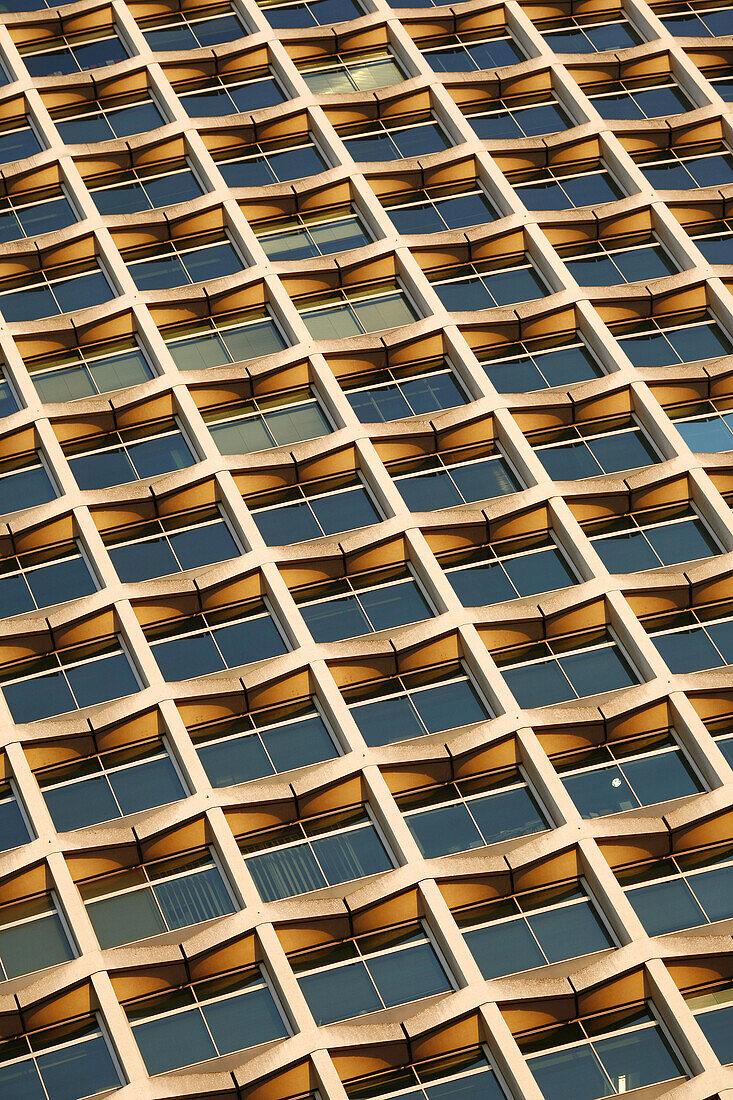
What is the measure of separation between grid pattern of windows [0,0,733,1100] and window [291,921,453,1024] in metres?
0.08

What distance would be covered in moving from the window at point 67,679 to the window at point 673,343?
1919 cm

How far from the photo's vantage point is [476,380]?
4950 centimetres

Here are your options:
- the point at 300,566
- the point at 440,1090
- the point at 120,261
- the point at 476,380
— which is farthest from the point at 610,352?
the point at 440,1090

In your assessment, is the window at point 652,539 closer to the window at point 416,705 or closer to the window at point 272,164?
the window at point 416,705

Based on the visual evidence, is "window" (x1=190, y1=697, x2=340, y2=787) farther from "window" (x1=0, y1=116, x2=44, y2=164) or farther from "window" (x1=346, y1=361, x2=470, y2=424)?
"window" (x1=0, y1=116, x2=44, y2=164)

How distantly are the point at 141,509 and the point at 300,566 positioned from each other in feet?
17.8

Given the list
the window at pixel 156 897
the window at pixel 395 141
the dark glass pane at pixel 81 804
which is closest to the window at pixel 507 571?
the window at pixel 156 897

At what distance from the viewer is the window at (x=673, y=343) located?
51.3 metres

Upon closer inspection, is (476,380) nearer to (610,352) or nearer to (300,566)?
(610,352)

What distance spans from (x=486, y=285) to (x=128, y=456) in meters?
13.4

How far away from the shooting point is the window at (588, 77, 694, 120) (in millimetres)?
58438

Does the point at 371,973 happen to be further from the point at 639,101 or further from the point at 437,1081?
the point at 639,101

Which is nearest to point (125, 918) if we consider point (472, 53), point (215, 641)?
point (215, 641)

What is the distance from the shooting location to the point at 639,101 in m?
58.8
